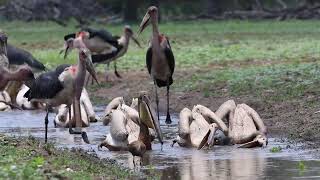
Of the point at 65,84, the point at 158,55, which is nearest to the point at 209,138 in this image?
the point at 65,84

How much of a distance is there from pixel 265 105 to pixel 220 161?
423cm

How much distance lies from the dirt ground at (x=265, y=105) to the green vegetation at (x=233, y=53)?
0.25 metres

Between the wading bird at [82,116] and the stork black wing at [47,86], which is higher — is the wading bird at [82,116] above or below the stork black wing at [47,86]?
below

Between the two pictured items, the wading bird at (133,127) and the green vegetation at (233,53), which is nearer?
the wading bird at (133,127)

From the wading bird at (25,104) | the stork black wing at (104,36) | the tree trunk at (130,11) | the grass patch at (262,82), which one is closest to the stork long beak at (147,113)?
the grass patch at (262,82)

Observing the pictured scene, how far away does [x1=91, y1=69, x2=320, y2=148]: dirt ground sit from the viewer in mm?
12156

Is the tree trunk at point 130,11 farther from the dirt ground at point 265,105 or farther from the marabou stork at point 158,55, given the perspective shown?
the marabou stork at point 158,55

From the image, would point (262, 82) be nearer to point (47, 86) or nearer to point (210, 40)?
point (47, 86)

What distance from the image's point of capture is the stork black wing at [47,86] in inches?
478

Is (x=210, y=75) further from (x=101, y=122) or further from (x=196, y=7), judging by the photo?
(x=196, y=7)

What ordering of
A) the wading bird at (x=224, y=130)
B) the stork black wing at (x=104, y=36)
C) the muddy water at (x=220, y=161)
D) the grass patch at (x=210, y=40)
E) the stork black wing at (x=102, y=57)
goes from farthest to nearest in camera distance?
the grass patch at (x=210, y=40) → the stork black wing at (x=104, y=36) → the stork black wing at (x=102, y=57) → the wading bird at (x=224, y=130) → the muddy water at (x=220, y=161)

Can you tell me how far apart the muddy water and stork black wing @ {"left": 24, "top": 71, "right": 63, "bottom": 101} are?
571 millimetres

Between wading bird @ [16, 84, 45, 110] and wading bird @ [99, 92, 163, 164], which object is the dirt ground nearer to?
wading bird @ [16, 84, 45, 110]

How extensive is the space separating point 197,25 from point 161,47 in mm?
21371
